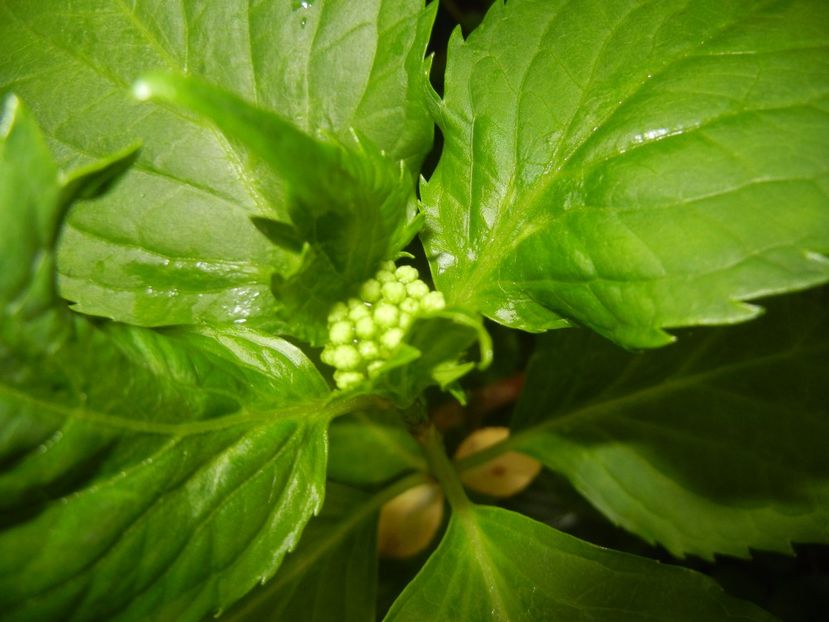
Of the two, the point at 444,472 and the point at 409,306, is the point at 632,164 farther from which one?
the point at 444,472

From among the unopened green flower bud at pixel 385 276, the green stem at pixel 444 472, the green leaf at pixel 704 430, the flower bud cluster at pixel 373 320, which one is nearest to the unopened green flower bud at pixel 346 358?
the flower bud cluster at pixel 373 320

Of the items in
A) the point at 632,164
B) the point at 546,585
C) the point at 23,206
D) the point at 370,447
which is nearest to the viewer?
the point at 23,206

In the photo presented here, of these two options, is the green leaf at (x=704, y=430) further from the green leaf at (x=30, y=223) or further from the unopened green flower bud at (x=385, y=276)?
the green leaf at (x=30, y=223)

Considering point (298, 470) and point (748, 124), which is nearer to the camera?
point (748, 124)

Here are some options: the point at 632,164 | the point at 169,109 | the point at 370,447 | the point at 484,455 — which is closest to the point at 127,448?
the point at 169,109

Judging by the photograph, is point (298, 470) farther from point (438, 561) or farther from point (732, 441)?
point (732, 441)

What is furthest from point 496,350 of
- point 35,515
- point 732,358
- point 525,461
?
point 35,515
